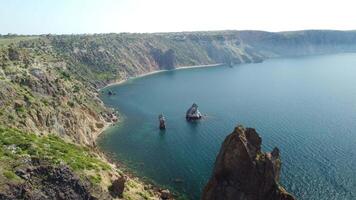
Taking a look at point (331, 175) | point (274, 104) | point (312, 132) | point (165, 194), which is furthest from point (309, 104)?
point (165, 194)

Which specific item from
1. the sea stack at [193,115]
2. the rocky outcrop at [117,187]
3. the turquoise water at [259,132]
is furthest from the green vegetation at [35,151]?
the sea stack at [193,115]

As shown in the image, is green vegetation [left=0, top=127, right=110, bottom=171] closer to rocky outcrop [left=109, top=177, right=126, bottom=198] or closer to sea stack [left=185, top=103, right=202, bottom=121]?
rocky outcrop [left=109, top=177, right=126, bottom=198]

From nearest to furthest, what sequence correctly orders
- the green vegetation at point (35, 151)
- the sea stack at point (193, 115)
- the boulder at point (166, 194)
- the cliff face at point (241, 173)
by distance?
the cliff face at point (241, 173) < the green vegetation at point (35, 151) < the boulder at point (166, 194) < the sea stack at point (193, 115)

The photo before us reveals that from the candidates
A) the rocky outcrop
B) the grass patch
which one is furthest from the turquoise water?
the grass patch

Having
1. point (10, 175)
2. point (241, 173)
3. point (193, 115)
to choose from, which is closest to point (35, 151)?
point (10, 175)

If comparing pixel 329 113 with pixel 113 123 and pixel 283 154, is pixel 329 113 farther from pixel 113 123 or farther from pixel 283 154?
pixel 113 123

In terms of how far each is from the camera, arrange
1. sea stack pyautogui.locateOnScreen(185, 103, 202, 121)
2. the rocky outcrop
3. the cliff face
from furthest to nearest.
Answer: sea stack pyautogui.locateOnScreen(185, 103, 202, 121) < the rocky outcrop < the cliff face

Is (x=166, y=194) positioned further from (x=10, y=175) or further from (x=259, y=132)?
(x=259, y=132)

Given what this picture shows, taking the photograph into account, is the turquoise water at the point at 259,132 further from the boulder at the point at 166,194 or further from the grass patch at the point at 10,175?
the grass patch at the point at 10,175

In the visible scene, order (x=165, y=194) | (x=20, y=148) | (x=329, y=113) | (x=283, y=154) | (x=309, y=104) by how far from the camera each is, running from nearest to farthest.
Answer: (x=20, y=148)
(x=165, y=194)
(x=283, y=154)
(x=329, y=113)
(x=309, y=104)
